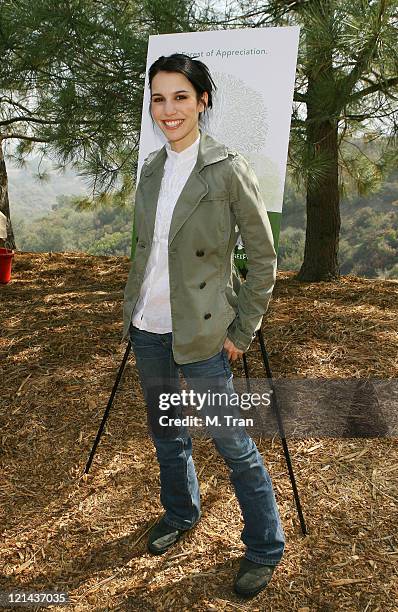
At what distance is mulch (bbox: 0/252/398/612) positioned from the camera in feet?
6.56

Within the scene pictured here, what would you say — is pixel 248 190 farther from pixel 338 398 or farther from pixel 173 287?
pixel 338 398

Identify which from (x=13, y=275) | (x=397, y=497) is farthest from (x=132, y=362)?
(x=13, y=275)

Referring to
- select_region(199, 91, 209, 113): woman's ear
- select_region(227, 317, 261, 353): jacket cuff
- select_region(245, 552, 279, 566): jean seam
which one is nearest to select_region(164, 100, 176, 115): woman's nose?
select_region(199, 91, 209, 113): woman's ear

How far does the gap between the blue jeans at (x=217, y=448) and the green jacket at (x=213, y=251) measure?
0.34ft

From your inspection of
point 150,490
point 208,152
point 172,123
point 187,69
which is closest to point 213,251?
point 208,152

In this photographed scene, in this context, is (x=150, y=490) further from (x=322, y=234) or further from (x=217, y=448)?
(x=322, y=234)

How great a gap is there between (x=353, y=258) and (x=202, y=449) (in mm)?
22023

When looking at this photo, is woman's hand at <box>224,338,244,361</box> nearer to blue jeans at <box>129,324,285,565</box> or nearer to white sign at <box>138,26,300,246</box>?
blue jeans at <box>129,324,285,565</box>

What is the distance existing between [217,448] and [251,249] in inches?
25.9

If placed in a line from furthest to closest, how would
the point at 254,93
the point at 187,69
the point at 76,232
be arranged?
the point at 76,232 < the point at 254,93 < the point at 187,69

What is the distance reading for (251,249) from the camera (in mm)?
1716

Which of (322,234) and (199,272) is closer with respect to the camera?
(199,272)

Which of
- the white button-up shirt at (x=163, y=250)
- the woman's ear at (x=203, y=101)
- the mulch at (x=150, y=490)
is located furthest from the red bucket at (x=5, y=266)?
the woman's ear at (x=203, y=101)

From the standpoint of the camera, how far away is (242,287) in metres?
1.75
